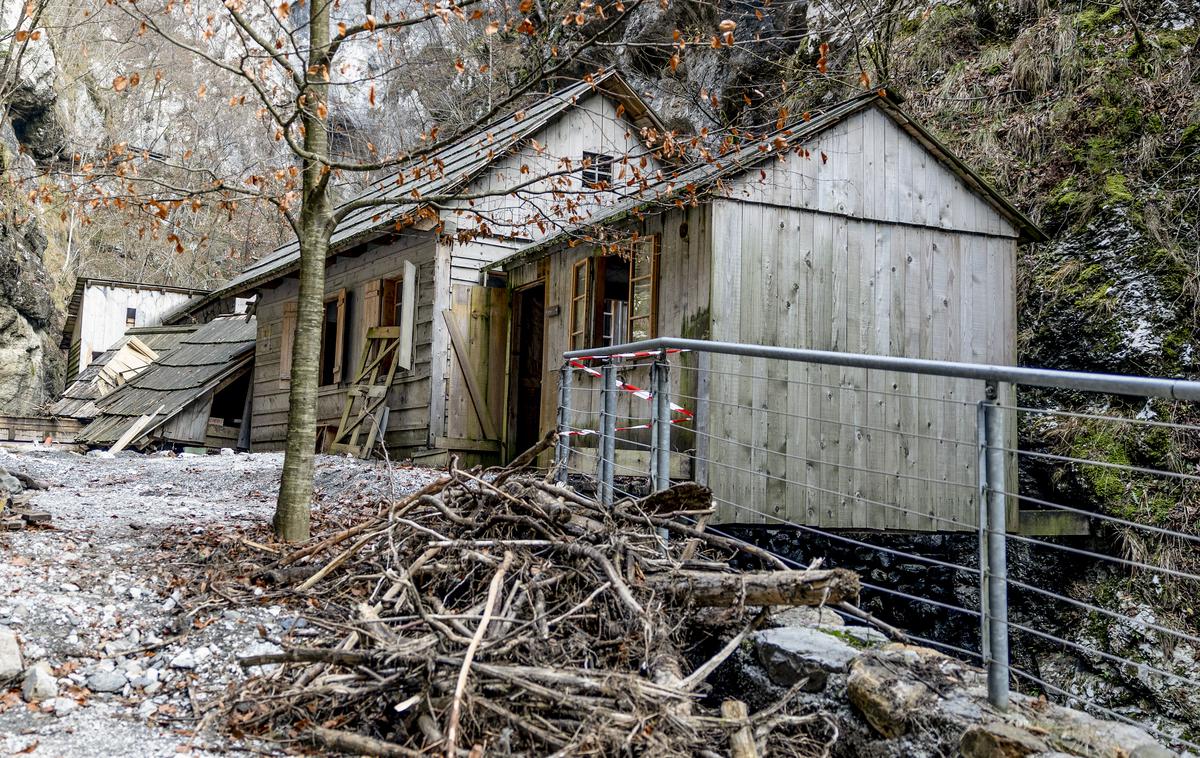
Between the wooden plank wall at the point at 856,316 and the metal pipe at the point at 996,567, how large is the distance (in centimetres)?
487

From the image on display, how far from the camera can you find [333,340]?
15.7 metres

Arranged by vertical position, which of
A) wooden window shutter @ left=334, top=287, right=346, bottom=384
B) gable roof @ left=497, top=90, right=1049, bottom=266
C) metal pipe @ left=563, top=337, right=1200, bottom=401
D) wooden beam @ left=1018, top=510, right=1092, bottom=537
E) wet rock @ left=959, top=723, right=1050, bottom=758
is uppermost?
gable roof @ left=497, top=90, right=1049, bottom=266

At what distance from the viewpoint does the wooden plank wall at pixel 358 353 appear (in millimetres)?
12867

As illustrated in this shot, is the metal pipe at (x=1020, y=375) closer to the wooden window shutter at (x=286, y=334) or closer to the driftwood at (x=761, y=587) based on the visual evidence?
the driftwood at (x=761, y=587)

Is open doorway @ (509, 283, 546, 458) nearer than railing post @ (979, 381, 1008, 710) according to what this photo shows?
No

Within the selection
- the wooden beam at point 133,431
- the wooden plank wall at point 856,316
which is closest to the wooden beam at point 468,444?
the wooden plank wall at point 856,316

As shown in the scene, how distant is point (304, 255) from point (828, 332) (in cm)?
477

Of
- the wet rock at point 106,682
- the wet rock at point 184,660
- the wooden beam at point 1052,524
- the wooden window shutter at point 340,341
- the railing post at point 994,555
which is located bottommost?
the wet rock at point 106,682

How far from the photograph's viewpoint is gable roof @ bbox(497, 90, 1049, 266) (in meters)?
8.24

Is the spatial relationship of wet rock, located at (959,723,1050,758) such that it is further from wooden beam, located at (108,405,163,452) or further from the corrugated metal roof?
the corrugated metal roof

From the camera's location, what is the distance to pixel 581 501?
495cm

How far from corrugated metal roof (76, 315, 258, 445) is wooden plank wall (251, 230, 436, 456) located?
3.37ft

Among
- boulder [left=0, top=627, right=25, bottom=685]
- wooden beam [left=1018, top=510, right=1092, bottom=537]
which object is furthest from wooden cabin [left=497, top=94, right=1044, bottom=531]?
boulder [left=0, top=627, right=25, bottom=685]

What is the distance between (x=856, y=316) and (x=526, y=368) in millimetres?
5555
